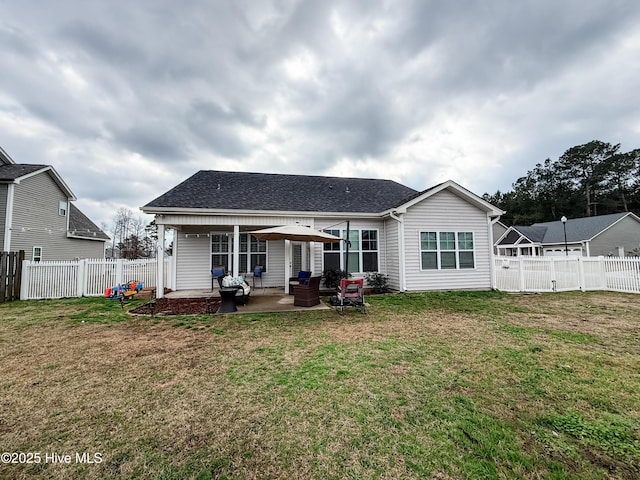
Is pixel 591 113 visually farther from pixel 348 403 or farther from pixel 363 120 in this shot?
pixel 348 403

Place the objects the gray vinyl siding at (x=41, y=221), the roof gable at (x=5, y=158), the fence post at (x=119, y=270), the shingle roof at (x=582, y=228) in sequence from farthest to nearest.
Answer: the shingle roof at (x=582, y=228)
the roof gable at (x=5, y=158)
the gray vinyl siding at (x=41, y=221)
the fence post at (x=119, y=270)

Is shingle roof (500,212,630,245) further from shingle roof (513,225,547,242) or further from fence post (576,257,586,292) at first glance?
fence post (576,257,586,292)

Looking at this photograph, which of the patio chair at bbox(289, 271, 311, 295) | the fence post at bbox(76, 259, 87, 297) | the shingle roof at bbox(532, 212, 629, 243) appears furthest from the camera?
the shingle roof at bbox(532, 212, 629, 243)

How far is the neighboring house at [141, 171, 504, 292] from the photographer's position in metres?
10.4

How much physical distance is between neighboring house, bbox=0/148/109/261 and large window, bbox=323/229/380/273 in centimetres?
1564

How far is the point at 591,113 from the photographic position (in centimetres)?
2038

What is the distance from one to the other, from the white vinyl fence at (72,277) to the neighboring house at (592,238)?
31.9 meters

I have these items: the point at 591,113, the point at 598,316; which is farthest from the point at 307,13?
the point at 591,113

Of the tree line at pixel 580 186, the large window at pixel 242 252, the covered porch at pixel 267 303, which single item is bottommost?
the covered porch at pixel 267 303

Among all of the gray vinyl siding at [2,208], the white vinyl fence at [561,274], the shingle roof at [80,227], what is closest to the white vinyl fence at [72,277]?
the gray vinyl siding at [2,208]

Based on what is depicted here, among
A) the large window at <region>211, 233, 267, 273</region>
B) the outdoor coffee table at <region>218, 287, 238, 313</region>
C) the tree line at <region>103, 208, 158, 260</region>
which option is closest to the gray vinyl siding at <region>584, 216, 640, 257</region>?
the large window at <region>211, 233, 267, 273</region>

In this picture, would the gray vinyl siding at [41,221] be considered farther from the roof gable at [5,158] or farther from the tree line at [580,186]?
the tree line at [580,186]

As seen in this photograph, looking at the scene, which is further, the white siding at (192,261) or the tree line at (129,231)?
the tree line at (129,231)

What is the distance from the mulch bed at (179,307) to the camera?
288 inches
